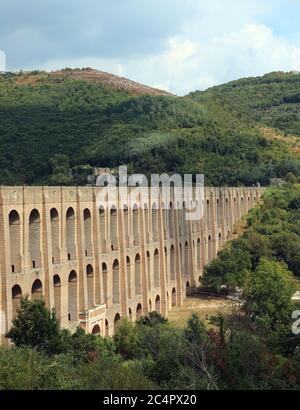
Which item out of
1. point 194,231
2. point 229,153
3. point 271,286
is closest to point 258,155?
point 229,153

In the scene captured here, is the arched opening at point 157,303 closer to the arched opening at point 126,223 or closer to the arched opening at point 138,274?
the arched opening at point 138,274

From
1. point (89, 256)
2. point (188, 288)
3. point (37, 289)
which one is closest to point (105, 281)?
point (89, 256)

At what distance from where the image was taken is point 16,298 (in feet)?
112

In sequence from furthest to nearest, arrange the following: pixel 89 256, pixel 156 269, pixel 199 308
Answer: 1. pixel 199 308
2. pixel 156 269
3. pixel 89 256

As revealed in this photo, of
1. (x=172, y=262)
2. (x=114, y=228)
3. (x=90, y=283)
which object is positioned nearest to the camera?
(x=90, y=283)

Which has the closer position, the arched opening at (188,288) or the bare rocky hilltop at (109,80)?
the arched opening at (188,288)

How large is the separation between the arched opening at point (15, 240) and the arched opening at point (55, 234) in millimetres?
3973

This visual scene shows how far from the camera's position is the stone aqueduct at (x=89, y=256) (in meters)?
34.5

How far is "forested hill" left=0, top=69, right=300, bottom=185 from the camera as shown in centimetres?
9906

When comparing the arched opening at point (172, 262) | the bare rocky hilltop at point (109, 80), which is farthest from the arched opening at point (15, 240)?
the bare rocky hilltop at point (109, 80)

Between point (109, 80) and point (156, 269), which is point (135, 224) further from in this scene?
point (109, 80)

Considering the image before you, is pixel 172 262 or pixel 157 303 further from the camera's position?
pixel 172 262

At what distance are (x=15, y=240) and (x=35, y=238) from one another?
2122 mm

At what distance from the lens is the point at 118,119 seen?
119000 mm
